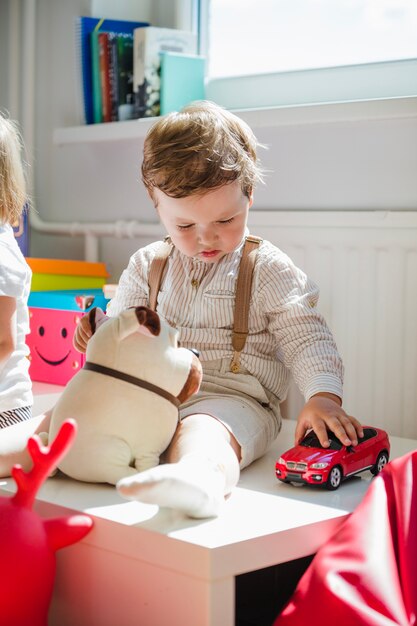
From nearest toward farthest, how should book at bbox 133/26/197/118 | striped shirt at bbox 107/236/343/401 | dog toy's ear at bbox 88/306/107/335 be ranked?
dog toy's ear at bbox 88/306/107/335 → striped shirt at bbox 107/236/343/401 → book at bbox 133/26/197/118

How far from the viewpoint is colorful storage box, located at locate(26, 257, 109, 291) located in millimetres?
1927

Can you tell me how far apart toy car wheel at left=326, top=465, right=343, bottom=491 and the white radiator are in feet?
1.58

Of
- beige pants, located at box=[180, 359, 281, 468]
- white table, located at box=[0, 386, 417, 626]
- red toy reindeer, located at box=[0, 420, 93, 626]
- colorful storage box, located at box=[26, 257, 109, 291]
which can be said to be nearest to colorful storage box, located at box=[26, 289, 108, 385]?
colorful storage box, located at box=[26, 257, 109, 291]

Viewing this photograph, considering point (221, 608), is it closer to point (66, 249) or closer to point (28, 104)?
point (66, 249)

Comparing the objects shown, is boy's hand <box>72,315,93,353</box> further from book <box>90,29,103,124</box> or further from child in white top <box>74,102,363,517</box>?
book <box>90,29,103,124</box>

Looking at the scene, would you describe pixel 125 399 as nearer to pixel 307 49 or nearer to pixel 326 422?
pixel 326 422

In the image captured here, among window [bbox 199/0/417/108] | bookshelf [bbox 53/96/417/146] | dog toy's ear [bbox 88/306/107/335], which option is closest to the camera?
dog toy's ear [bbox 88/306/107/335]

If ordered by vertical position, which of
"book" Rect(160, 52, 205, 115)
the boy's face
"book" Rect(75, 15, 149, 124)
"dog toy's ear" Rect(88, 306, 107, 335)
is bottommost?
"dog toy's ear" Rect(88, 306, 107, 335)

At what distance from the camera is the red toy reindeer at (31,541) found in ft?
2.93

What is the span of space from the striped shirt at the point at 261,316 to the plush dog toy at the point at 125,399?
0.76ft

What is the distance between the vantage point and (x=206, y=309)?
4.28 ft

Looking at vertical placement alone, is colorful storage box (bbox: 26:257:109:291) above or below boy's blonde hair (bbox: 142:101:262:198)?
below

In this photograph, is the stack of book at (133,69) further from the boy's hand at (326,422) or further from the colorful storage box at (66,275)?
the boy's hand at (326,422)

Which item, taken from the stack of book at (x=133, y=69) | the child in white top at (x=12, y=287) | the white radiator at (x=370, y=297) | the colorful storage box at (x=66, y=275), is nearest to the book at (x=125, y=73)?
the stack of book at (x=133, y=69)
